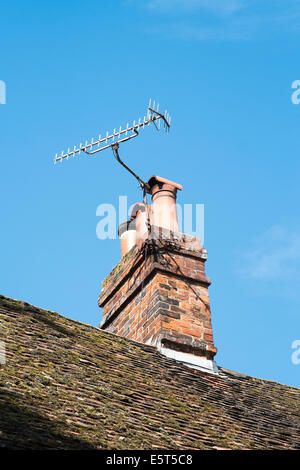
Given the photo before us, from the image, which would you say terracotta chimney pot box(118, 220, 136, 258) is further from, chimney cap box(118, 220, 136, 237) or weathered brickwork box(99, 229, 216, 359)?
weathered brickwork box(99, 229, 216, 359)

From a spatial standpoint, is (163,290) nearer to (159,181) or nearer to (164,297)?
(164,297)

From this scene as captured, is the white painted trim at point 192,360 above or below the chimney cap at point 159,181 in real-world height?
below

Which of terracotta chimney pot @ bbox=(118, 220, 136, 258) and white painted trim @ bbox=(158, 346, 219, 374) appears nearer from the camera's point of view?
white painted trim @ bbox=(158, 346, 219, 374)

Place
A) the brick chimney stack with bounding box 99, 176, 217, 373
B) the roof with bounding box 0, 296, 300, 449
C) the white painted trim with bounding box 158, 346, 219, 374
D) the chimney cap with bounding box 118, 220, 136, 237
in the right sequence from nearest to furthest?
the roof with bounding box 0, 296, 300, 449 → the white painted trim with bounding box 158, 346, 219, 374 → the brick chimney stack with bounding box 99, 176, 217, 373 → the chimney cap with bounding box 118, 220, 136, 237

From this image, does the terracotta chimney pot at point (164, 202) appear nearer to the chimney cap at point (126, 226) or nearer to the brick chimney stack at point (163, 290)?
the brick chimney stack at point (163, 290)

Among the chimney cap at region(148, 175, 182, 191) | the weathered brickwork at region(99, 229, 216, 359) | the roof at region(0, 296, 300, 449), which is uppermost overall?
the chimney cap at region(148, 175, 182, 191)

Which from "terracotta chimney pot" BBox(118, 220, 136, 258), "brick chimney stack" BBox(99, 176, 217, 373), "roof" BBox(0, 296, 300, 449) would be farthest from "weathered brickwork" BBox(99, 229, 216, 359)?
"terracotta chimney pot" BBox(118, 220, 136, 258)

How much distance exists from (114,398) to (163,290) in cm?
285

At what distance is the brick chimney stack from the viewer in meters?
10.4

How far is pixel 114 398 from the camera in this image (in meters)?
8.09

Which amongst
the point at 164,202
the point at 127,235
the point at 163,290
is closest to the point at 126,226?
the point at 127,235

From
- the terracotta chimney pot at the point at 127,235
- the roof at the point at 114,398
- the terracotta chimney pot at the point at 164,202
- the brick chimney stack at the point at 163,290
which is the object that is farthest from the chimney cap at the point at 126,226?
the roof at the point at 114,398

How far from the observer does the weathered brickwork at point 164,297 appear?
1048 centimetres

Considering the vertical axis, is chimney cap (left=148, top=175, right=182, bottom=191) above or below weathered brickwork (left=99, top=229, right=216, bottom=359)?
above
